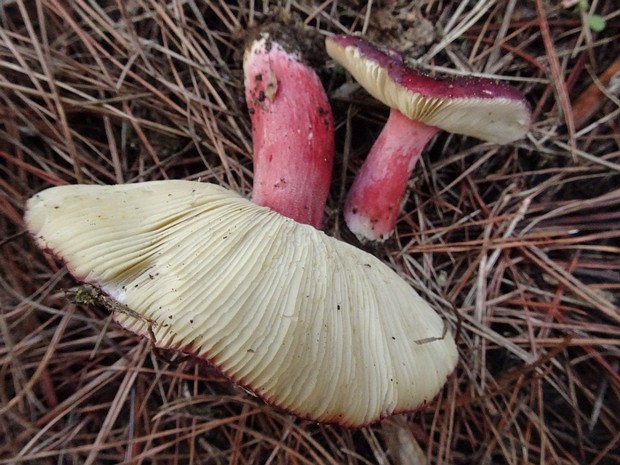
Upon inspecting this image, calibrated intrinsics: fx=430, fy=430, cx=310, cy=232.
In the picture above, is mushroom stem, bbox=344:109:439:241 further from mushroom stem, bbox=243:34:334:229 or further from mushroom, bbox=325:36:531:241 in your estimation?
mushroom stem, bbox=243:34:334:229

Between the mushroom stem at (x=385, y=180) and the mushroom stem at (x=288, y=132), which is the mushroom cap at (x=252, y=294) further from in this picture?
the mushroom stem at (x=385, y=180)

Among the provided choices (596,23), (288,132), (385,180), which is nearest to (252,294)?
(288,132)

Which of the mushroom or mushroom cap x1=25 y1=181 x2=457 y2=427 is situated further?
the mushroom

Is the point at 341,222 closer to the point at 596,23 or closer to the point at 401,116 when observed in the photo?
the point at 401,116

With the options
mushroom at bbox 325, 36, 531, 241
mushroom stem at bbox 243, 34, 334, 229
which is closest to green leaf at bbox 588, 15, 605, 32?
mushroom at bbox 325, 36, 531, 241

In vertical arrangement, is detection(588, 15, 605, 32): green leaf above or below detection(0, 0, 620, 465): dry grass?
above

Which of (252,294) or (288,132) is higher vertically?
(288,132)

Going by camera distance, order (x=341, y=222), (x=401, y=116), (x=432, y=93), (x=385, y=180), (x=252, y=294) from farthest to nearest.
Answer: (x=341, y=222), (x=385, y=180), (x=401, y=116), (x=432, y=93), (x=252, y=294)
